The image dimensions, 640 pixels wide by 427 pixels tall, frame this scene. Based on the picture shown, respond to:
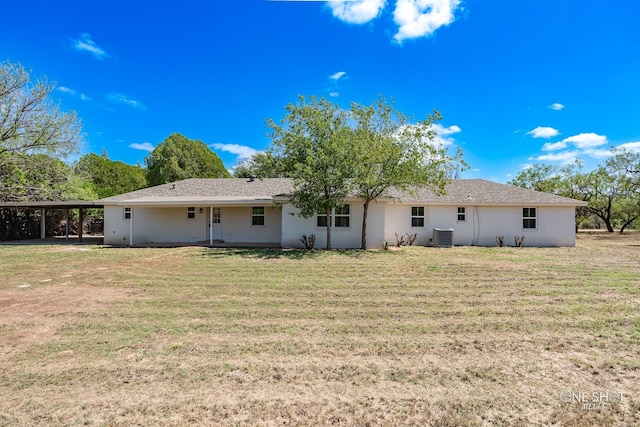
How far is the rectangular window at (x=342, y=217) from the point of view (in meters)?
15.5

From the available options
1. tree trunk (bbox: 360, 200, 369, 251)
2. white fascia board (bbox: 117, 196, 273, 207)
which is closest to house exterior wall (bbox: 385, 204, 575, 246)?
tree trunk (bbox: 360, 200, 369, 251)

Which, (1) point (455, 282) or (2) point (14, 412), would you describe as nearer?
(2) point (14, 412)

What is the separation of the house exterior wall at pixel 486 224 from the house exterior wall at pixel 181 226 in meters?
6.66

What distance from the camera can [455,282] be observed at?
7.93m

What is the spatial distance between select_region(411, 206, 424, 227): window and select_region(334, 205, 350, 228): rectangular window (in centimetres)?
451

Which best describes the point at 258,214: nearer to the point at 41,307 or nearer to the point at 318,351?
the point at 41,307

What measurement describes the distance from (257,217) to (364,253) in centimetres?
677

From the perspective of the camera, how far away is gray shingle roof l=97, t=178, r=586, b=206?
1705 centimetres

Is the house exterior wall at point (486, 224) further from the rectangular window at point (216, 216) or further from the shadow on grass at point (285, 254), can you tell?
the rectangular window at point (216, 216)

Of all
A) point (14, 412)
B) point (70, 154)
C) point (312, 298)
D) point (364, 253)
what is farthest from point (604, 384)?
point (70, 154)

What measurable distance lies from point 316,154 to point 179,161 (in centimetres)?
2695

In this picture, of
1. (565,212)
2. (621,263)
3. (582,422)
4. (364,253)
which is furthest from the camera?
(565,212)

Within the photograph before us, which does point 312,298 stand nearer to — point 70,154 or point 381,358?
point 381,358

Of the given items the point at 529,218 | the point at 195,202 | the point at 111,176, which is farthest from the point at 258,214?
the point at 111,176
